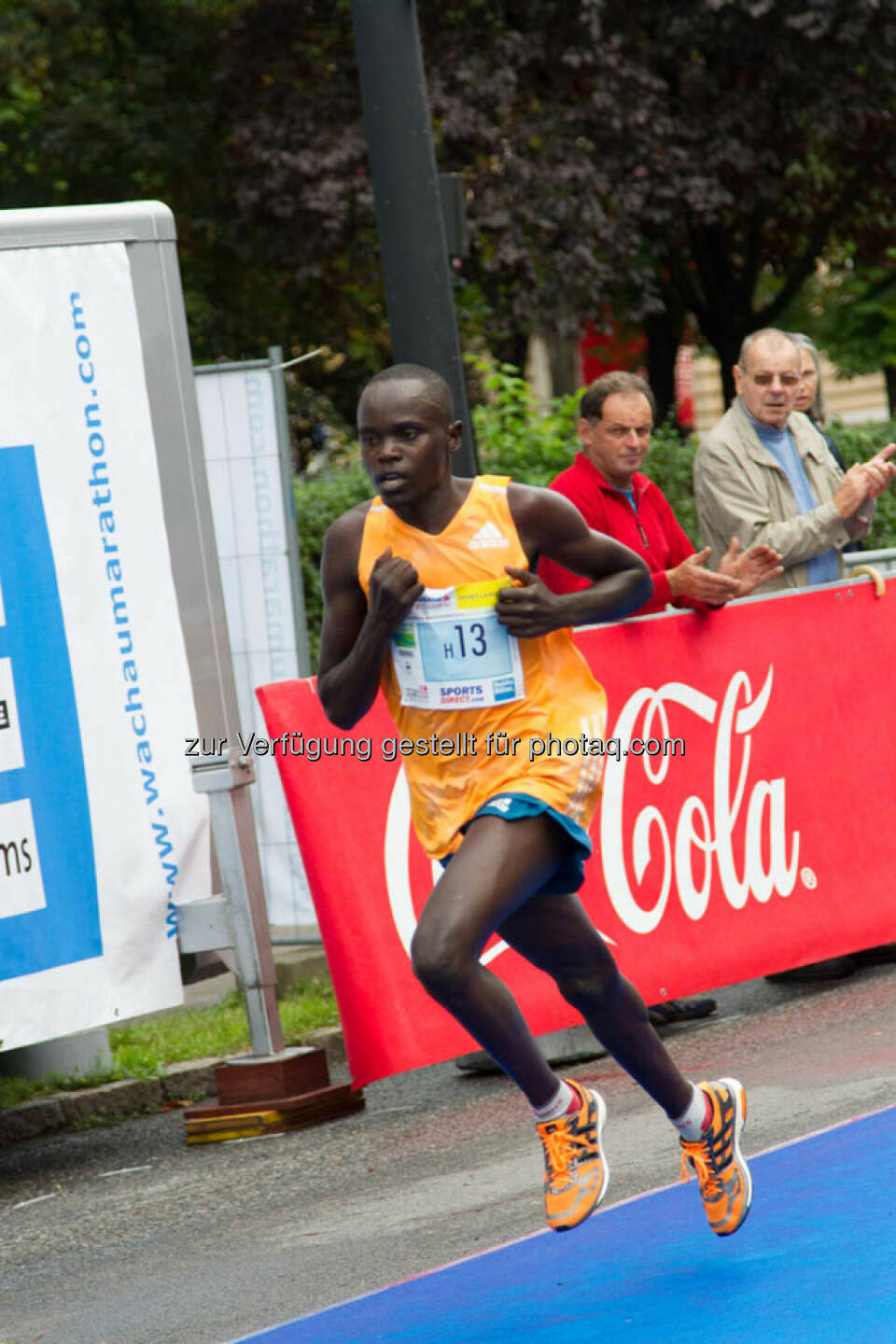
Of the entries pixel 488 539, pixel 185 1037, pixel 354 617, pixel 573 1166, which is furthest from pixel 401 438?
pixel 185 1037

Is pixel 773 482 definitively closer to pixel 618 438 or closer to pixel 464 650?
pixel 618 438

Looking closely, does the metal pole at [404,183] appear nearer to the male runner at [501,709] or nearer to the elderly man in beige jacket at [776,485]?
the elderly man in beige jacket at [776,485]

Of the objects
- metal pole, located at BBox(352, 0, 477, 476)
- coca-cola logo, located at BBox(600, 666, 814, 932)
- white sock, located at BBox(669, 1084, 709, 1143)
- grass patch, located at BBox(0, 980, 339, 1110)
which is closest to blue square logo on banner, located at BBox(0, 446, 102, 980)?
grass patch, located at BBox(0, 980, 339, 1110)

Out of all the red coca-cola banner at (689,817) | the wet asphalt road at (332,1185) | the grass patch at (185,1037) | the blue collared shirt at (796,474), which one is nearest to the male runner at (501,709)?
the wet asphalt road at (332,1185)

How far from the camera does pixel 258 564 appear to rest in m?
9.22

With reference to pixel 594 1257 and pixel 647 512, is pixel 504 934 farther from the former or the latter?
pixel 647 512

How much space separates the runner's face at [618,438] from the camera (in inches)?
301

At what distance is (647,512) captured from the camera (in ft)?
25.7

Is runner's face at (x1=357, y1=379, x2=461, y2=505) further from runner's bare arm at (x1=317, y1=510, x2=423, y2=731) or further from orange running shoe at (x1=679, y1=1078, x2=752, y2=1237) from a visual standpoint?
orange running shoe at (x1=679, y1=1078, x2=752, y2=1237)

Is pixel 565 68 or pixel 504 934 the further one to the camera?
pixel 565 68

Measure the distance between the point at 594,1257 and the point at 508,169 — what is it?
17.2 meters

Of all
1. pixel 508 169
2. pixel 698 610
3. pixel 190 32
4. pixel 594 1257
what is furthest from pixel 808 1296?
pixel 190 32

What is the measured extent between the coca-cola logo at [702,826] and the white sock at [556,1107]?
2.69 m

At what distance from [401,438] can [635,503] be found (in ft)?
11.0
